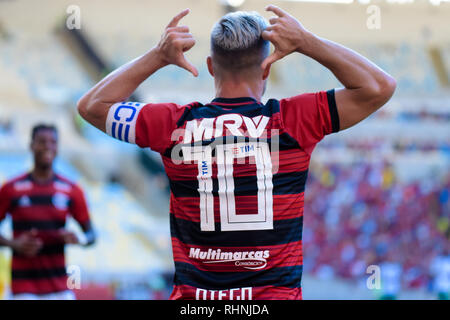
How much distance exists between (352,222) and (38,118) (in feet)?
29.8

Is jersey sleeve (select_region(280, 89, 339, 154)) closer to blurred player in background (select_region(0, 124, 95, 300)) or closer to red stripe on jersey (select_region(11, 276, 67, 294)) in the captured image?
blurred player in background (select_region(0, 124, 95, 300))

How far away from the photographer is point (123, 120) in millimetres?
2043

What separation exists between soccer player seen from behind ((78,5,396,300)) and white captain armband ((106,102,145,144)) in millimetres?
79

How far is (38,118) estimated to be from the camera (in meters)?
15.5

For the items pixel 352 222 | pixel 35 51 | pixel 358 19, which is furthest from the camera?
pixel 358 19

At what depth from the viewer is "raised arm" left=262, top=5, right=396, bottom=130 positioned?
190 cm

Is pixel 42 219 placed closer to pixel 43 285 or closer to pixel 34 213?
pixel 34 213

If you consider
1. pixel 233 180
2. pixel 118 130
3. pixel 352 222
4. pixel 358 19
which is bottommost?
pixel 352 222

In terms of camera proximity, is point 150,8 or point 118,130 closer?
point 118,130

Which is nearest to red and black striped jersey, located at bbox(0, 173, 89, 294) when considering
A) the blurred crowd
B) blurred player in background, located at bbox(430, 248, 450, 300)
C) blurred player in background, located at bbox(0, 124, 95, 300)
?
blurred player in background, located at bbox(0, 124, 95, 300)

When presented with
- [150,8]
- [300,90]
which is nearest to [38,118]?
[150,8]

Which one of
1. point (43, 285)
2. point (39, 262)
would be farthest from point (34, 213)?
point (43, 285)
